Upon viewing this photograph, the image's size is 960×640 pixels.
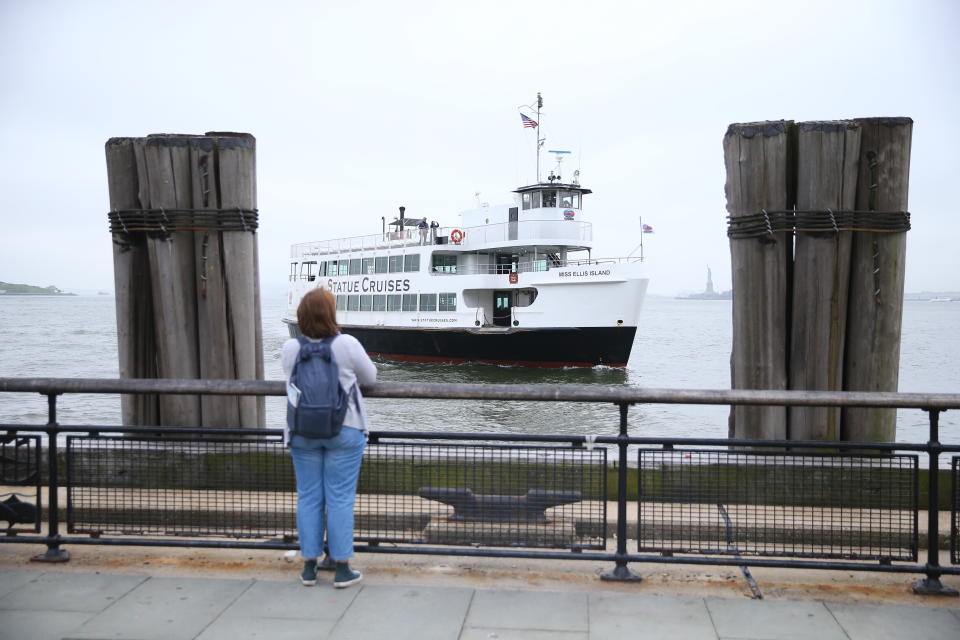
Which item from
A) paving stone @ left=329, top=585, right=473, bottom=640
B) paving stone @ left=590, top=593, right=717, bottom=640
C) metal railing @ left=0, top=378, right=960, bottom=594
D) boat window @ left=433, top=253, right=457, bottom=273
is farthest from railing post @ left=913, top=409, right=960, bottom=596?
boat window @ left=433, top=253, right=457, bottom=273

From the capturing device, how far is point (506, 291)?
109 ft

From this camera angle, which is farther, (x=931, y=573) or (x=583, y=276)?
(x=583, y=276)

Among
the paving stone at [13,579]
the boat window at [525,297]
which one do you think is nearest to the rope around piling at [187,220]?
the paving stone at [13,579]

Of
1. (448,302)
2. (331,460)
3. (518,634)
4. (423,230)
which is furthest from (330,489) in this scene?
(423,230)

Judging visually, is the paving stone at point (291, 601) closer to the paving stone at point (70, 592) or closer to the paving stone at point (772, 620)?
the paving stone at point (70, 592)

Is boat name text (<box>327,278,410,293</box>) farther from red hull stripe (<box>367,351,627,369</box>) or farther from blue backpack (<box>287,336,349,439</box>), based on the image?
blue backpack (<box>287,336,349,439</box>)

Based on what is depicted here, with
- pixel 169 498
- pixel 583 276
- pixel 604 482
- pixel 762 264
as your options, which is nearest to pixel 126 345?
pixel 169 498

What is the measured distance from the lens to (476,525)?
3977 millimetres

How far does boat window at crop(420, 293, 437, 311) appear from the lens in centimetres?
3353

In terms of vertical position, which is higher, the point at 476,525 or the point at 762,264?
the point at 762,264

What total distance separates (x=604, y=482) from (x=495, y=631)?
98 cm

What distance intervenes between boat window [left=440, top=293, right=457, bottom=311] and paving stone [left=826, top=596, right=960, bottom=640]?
29501 mm

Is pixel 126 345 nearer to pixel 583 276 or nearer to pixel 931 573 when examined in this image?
pixel 931 573

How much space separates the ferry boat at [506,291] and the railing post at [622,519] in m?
25.8
